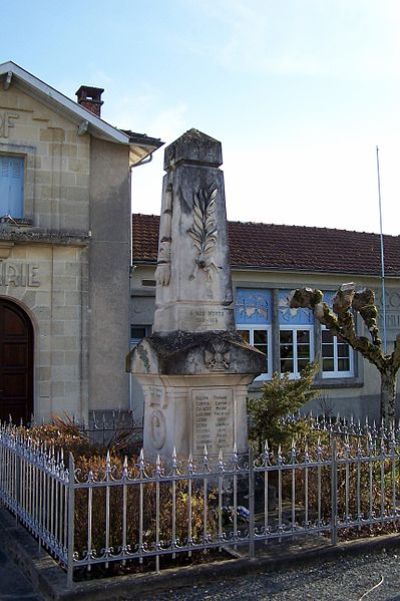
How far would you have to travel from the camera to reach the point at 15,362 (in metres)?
12.7

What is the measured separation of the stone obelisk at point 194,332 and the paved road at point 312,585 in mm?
1773

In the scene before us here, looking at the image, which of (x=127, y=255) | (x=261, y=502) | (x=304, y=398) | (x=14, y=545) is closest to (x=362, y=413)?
(x=127, y=255)

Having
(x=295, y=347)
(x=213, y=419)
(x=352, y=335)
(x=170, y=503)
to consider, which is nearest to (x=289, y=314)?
(x=295, y=347)

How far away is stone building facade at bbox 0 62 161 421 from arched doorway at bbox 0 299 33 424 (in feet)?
0.06

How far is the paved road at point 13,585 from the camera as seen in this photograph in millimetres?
5176

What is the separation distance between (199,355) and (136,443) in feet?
7.30

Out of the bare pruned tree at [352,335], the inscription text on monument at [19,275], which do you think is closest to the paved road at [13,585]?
the bare pruned tree at [352,335]

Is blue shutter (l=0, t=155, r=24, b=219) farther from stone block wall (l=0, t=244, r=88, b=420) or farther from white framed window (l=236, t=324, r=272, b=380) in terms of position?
white framed window (l=236, t=324, r=272, b=380)

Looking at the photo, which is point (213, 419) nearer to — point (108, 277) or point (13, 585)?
point (13, 585)

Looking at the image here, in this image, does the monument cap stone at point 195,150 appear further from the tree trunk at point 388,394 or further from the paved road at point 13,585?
the paved road at point 13,585

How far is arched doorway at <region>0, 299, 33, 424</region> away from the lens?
12.6m

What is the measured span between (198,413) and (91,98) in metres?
10.2

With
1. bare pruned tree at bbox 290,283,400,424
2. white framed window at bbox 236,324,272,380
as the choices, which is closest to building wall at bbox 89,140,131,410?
bare pruned tree at bbox 290,283,400,424

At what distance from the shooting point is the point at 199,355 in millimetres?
6949
